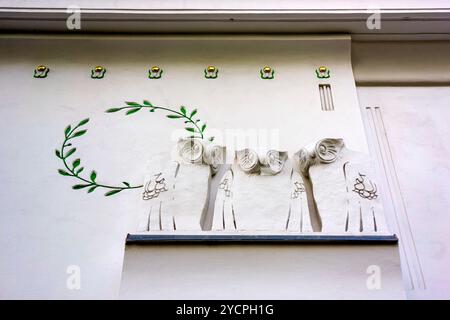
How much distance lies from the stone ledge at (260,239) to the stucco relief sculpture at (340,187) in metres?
0.10

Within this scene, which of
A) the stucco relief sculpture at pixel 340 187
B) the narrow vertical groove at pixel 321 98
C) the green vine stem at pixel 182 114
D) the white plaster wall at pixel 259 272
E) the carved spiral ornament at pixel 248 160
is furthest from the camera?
the narrow vertical groove at pixel 321 98

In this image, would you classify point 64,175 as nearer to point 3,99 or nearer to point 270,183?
point 3,99

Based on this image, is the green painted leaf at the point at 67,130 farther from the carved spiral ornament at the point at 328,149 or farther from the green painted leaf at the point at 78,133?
the carved spiral ornament at the point at 328,149

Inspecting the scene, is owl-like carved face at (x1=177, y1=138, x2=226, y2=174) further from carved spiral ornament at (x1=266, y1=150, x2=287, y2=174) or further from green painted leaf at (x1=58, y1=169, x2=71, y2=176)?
green painted leaf at (x1=58, y1=169, x2=71, y2=176)

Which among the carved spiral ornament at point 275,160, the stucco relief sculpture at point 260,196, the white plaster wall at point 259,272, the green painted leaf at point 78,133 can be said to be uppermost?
the green painted leaf at point 78,133

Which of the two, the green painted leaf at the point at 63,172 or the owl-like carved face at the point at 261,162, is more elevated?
the green painted leaf at the point at 63,172

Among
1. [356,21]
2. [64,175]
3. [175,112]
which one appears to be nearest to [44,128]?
[64,175]

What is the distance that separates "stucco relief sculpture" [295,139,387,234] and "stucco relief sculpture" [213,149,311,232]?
0.09 m

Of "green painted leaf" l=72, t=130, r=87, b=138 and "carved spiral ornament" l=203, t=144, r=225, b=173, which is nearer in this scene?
"carved spiral ornament" l=203, t=144, r=225, b=173

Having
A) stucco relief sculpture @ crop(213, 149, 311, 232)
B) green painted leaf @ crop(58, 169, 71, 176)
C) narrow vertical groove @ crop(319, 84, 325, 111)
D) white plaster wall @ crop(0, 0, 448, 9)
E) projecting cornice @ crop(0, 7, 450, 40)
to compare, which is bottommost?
stucco relief sculpture @ crop(213, 149, 311, 232)

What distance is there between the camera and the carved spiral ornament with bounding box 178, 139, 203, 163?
2.91m

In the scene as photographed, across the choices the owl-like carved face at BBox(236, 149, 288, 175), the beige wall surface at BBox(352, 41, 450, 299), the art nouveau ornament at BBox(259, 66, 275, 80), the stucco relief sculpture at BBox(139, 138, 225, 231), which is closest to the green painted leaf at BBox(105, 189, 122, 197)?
the stucco relief sculpture at BBox(139, 138, 225, 231)

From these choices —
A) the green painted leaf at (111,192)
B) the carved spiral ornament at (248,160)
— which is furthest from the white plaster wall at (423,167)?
the green painted leaf at (111,192)

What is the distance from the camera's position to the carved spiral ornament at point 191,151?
291 cm
